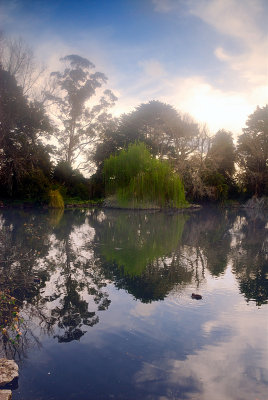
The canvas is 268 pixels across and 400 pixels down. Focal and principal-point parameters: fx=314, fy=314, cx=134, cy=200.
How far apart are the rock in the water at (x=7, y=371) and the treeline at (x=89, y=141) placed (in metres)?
21.8

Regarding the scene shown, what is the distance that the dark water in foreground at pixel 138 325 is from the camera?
8.07 ft

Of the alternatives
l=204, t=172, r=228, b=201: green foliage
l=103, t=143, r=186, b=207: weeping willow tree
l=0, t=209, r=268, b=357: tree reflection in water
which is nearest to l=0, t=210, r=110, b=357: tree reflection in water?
l=0, t=209, r=268, b=357: tree reflection in water

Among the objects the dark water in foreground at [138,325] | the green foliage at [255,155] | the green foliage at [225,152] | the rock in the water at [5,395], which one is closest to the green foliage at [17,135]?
the dark water in foreground at [138,325]

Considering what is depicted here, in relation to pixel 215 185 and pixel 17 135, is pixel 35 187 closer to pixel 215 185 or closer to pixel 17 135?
pixel 17 135

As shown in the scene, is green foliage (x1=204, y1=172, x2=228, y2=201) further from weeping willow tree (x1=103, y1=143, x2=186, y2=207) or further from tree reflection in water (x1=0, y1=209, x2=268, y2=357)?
tree reflection in water (x1=0, y1=209, x2=268, y2=357)

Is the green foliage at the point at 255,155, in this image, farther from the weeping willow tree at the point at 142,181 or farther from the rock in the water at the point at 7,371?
the rock in the water at the point at 7,371

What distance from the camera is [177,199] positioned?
2133 cm

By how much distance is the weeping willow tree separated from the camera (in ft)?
67.6

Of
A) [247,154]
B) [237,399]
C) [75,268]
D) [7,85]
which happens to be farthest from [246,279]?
[247,154]

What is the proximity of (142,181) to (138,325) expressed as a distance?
1713 cm

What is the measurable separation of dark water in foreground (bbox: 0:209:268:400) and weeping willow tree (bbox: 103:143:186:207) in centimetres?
1338

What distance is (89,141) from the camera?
3400 cm

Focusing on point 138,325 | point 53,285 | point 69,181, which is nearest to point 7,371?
point 138,325

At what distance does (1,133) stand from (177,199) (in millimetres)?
14040
